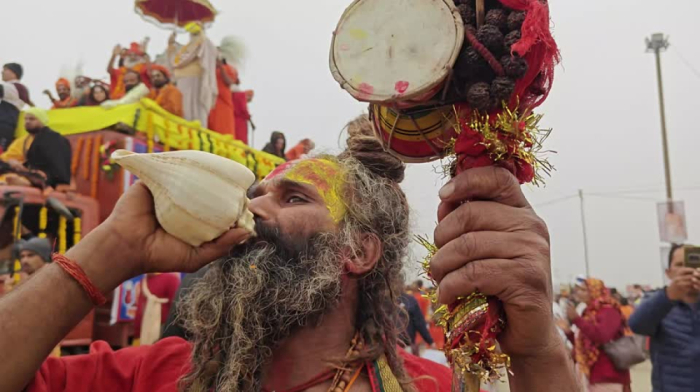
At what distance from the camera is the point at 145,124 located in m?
6.28

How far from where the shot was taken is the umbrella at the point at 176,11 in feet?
33.6

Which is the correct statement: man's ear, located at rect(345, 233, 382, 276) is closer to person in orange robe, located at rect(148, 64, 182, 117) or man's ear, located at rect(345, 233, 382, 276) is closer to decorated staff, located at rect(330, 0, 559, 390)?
decorated staff, located at rect(330, 0, 559, 390)

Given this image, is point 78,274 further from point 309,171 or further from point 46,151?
point 46,151

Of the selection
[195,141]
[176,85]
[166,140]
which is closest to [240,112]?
[176,85]

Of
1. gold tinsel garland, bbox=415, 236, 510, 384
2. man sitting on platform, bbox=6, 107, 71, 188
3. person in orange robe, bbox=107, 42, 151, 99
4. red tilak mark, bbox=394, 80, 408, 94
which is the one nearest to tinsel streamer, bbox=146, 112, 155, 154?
man sitting on platform, bbox=6, 107, 71, 188

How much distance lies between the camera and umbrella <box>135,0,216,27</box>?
10.2 m

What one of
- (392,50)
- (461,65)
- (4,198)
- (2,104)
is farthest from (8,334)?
(2,104)

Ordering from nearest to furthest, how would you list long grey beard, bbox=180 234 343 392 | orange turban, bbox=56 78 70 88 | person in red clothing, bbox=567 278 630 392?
long grey beard, bbox=180 234 343 392 → person in red clothing, bbox=567 278 630 392 → orange turban, bbox=56 78 70 88

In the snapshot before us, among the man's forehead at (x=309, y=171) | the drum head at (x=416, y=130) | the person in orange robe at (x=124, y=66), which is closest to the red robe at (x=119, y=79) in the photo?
the person in orange robe at (x=124, y=66)

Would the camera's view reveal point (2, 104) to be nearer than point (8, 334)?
No

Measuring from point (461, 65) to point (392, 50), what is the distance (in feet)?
0.50

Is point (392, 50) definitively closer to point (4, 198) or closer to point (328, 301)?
point (328, 301)

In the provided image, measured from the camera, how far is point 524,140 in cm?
116

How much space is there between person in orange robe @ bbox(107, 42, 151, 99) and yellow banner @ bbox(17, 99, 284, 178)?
65.6 inches
